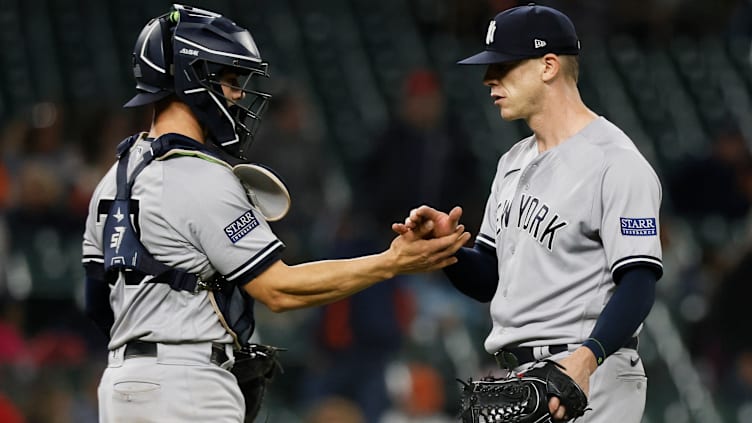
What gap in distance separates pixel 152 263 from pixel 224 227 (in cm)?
25

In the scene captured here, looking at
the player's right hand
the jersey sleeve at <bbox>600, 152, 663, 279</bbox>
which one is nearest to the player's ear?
the jersey sleeve at <bbox>600, 152, 663, 279</bbox>

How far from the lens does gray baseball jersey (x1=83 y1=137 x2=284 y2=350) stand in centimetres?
414

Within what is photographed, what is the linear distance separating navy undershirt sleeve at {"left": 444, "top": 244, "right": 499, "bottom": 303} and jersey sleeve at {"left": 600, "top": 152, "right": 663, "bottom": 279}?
0.61 m

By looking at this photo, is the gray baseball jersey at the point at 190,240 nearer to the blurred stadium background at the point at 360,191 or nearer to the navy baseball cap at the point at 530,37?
the navy baseball cap at the point at 530,37

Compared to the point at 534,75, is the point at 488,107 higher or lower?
lower

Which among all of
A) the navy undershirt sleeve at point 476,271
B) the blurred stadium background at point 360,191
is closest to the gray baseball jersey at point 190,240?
the navy undershirt sleeve at point 476,271

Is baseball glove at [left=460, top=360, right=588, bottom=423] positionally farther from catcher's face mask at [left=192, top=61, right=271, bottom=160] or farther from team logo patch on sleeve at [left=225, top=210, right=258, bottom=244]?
catcher's face mask at [left=192, top=61, right=271, bottom=160]

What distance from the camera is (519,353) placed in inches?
164

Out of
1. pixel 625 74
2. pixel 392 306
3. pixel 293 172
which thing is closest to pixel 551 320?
pixel 392 306

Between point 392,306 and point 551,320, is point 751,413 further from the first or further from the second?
point 551,320

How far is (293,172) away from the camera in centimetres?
920

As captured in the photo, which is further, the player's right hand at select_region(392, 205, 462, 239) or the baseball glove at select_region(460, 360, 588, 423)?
the player's right hand at select_region(392, 205, 462, 239)

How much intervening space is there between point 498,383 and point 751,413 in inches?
197

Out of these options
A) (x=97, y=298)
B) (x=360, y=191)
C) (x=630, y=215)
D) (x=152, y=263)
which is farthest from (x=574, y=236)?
(x=360, y=191)
